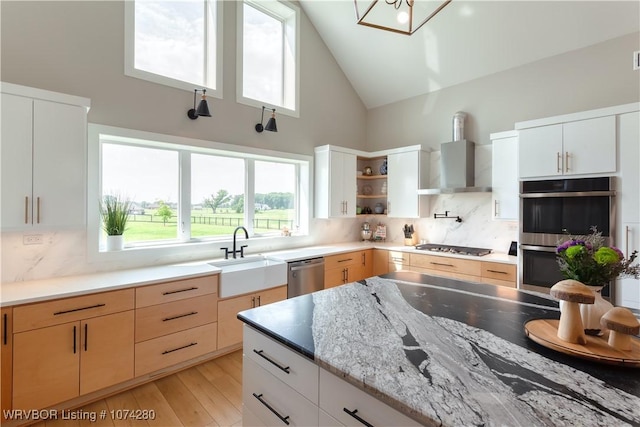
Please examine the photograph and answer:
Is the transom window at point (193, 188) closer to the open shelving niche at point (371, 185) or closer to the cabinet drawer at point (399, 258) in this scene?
the open shelving niche at point (371, 185)

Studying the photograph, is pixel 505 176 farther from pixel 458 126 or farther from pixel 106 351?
pixel 106 351

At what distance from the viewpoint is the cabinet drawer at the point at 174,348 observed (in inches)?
94.8

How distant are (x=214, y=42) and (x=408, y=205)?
10.5ft

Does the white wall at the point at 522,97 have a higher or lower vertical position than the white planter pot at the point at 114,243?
higher

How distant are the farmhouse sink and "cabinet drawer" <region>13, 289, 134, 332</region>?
79 centimetres

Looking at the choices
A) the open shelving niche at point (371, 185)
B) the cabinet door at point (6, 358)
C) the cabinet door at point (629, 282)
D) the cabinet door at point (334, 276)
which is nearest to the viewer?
the cabinet door at point (6, 358)

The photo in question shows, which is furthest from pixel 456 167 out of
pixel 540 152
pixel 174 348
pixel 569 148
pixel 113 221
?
pixel 113 221

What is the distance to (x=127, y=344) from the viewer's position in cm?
232

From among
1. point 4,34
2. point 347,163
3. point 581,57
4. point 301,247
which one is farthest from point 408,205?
point 4,34

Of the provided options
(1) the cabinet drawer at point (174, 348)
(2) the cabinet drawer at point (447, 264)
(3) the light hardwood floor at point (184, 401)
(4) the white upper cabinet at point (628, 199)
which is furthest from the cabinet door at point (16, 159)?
(4) the white upper cabinet at point (628, 199)

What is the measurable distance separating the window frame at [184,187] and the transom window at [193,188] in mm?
10

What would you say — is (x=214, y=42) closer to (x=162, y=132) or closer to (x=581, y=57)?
(x=162, y=132)

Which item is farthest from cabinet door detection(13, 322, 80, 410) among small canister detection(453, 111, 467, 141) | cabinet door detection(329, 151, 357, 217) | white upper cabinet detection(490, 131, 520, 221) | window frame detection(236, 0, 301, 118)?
small canister detection(453, 111, 467, 141)

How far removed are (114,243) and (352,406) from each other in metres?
2.70
